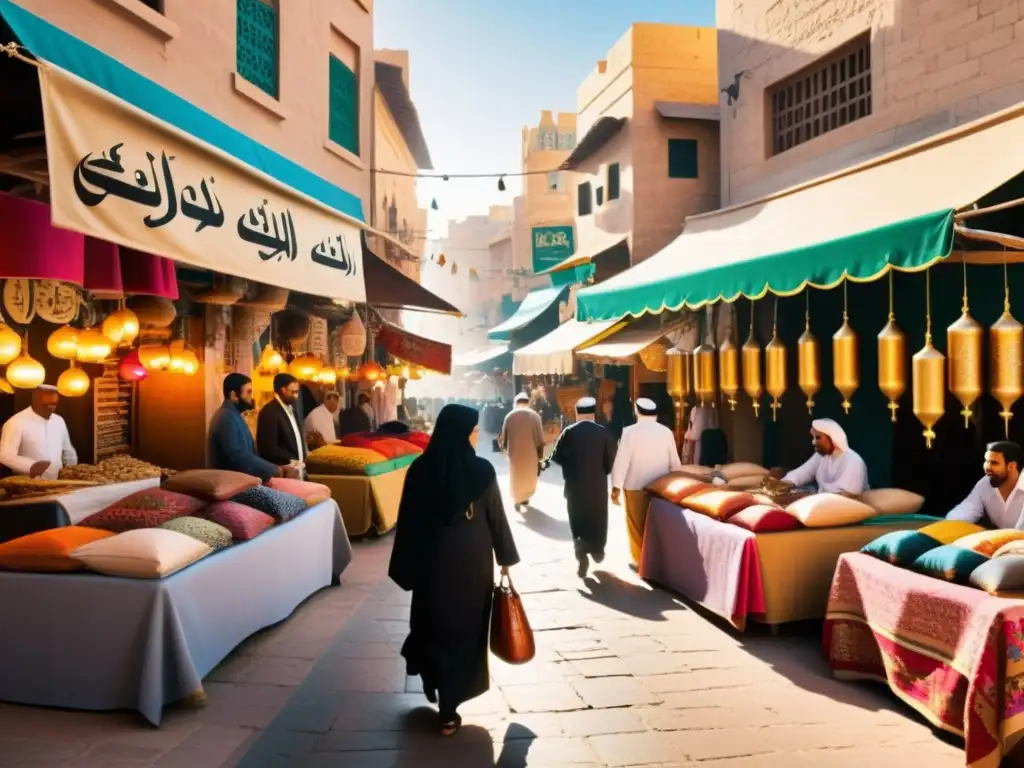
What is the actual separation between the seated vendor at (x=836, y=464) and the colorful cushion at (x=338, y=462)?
477cm

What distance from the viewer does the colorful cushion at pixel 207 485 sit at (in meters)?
5.74

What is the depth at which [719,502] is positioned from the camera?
621cm

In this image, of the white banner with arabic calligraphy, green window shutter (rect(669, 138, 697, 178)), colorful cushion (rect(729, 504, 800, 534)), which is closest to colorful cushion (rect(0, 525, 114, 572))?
the white banner with arabic calligraphy

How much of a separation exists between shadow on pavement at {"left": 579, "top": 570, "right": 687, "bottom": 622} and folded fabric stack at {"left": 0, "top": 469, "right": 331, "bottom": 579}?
8.81ft

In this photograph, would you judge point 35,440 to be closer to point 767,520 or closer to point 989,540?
point 767,520

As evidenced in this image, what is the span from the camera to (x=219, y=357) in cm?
938

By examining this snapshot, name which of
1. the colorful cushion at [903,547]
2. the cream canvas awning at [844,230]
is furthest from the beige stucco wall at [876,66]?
the colorful cushion at [903,547]

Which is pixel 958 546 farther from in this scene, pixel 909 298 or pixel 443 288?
pixel 443 288

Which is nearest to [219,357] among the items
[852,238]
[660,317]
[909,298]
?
[660,317]

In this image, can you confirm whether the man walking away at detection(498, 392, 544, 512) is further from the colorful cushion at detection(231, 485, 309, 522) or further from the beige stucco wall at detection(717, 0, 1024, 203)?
the colorful cushion at detection(231, 485, 309, 522)

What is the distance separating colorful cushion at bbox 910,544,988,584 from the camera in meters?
4.20

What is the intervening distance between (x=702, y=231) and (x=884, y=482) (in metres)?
3.74

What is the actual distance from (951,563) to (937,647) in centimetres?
46

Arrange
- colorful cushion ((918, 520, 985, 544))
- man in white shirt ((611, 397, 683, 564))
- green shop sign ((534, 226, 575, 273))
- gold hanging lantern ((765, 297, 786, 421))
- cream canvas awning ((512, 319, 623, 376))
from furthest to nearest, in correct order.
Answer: green shop sign ((534, 226, 575, 273))
cream canvas awning ((512, 319, 623, 376))
man in white shirt ((611, 397, 683, 564))
gold hanging lantern ((765, 297, 786, 421))
colorful cushion ((918, 520, 985, 544))
